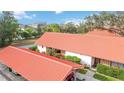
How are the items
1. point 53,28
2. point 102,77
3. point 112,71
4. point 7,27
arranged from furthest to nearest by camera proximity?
point 53,28, point 7,27, point 102,77, point 112,71

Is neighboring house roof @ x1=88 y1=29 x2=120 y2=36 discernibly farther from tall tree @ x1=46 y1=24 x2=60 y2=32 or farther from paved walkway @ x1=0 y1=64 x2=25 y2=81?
paved walkway @ x1=0 y1=64 x2=25 y2=81

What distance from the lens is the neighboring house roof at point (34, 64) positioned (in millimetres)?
5766

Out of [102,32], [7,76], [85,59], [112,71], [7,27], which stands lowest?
[7,76]

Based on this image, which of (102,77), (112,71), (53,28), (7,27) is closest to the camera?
(112,71)

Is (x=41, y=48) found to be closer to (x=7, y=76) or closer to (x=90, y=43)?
(x=7, y=76)

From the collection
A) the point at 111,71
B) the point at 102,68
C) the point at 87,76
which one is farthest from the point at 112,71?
the point at 87,76

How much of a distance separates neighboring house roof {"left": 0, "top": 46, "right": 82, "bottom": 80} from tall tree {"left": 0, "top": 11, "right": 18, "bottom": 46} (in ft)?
0.64

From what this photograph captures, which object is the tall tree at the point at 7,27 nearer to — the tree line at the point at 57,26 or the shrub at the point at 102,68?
the tree line at the point at 57,26

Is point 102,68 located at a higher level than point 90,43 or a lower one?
lower

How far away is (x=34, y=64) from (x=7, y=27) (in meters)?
0.92

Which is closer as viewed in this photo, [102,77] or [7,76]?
[102,77]

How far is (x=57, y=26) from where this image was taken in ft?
20.0
